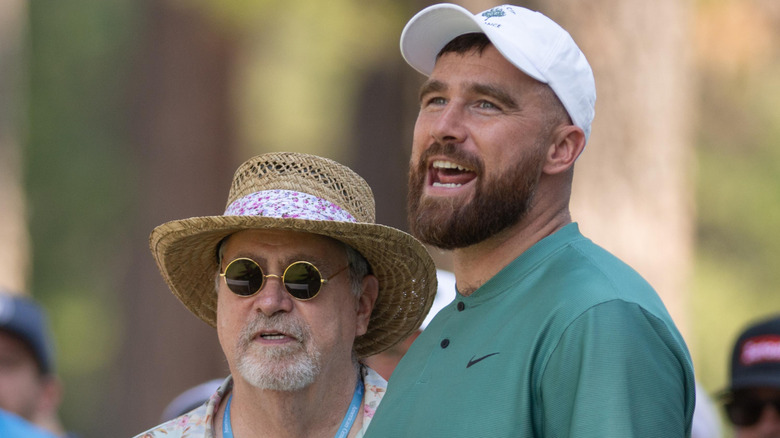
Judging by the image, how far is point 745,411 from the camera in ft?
14.3

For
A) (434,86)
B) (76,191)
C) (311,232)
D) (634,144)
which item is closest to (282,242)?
(311,232)

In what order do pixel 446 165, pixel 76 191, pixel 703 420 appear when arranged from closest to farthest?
1. pixel 446 165
2. pixel 703 420
3. pixel 76 191

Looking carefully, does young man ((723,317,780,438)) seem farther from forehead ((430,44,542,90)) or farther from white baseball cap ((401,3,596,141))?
forehead ((430,44,542,90))

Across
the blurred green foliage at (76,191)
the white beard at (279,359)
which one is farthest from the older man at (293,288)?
the blurred green foliage at (76,191)

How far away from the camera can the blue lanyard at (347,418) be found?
3.81m

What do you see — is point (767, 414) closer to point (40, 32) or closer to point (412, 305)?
point (412, 305)

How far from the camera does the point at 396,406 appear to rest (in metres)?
2.99

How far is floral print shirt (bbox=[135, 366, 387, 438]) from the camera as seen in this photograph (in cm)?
379

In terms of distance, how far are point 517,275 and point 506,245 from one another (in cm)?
11

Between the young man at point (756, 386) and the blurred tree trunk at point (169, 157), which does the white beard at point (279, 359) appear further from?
the blurred tree trunk at point (169, 157)

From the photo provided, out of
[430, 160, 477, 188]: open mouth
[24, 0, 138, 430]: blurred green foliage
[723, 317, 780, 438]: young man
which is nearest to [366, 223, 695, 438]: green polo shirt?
[430, 160, 477, 188]: open mouth

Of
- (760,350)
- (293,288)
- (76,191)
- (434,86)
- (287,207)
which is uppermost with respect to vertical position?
(434,86)

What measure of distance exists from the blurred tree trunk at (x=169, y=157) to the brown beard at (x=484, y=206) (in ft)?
25.1

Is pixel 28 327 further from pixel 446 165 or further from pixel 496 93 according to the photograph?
pixel 496 93
